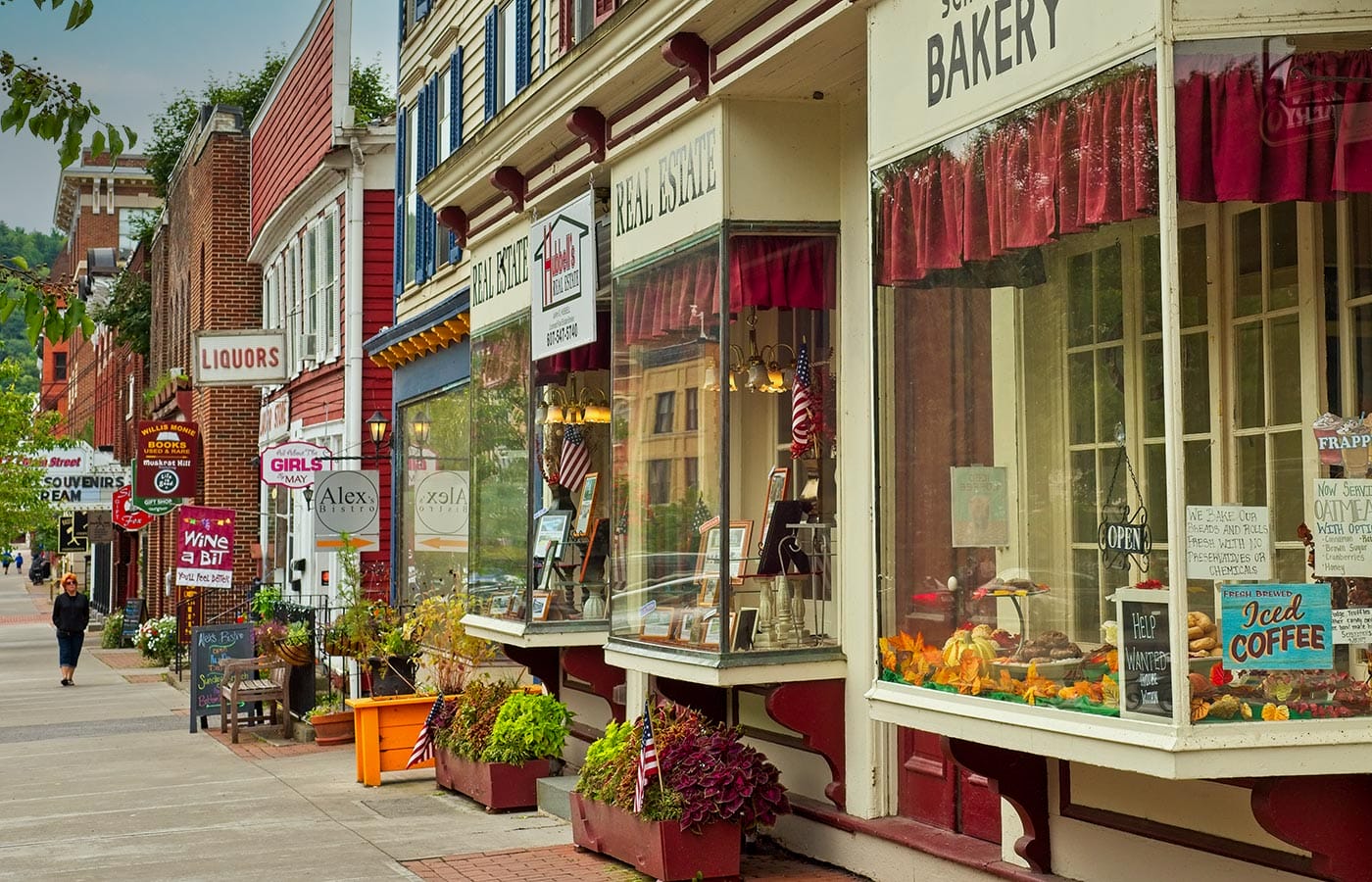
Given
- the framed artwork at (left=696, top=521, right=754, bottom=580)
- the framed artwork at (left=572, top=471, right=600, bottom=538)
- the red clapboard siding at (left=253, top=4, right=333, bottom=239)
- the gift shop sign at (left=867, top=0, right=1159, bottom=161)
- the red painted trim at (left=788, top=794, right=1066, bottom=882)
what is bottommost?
the red painted trim at (left=788, top=794, right=1066, bottom=882)

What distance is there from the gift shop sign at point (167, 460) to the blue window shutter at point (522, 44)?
56.1 feet

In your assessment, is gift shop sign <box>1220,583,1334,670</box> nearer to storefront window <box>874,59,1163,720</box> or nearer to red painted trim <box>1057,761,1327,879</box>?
storefront window <box>874,59,1163,720</box>

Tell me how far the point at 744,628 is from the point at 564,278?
358cm

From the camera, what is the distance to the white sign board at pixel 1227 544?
218 inches

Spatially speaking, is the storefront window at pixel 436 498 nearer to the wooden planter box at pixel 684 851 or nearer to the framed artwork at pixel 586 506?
the framed artwork at pixel 586 506

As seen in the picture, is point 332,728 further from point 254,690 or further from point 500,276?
point 500,276

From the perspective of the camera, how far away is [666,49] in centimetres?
919


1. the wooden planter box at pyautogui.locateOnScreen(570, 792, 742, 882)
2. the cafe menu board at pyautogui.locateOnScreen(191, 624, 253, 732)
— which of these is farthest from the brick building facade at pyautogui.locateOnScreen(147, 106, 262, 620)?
the wooden planter box at pyautogui.locateOnScreen(570, 792, 742, 882)

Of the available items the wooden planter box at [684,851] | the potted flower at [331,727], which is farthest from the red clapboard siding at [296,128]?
the wooden planter box at [684,851]

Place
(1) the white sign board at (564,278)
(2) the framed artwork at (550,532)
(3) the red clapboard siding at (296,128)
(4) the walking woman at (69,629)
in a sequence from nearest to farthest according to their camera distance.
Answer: (1) the white sign board at (564,278) < (2) the framed artwork at (550,532) < (3) the red clapboard siding at (296,128) < (4) the walking woman at (69,629)

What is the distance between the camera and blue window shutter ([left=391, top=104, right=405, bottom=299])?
2084 centimetres

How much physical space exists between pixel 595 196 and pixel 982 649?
5.53 metres

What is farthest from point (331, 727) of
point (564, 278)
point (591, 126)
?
point (591, 126)

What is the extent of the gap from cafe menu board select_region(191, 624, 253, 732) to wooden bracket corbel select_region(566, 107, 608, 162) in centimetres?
949
